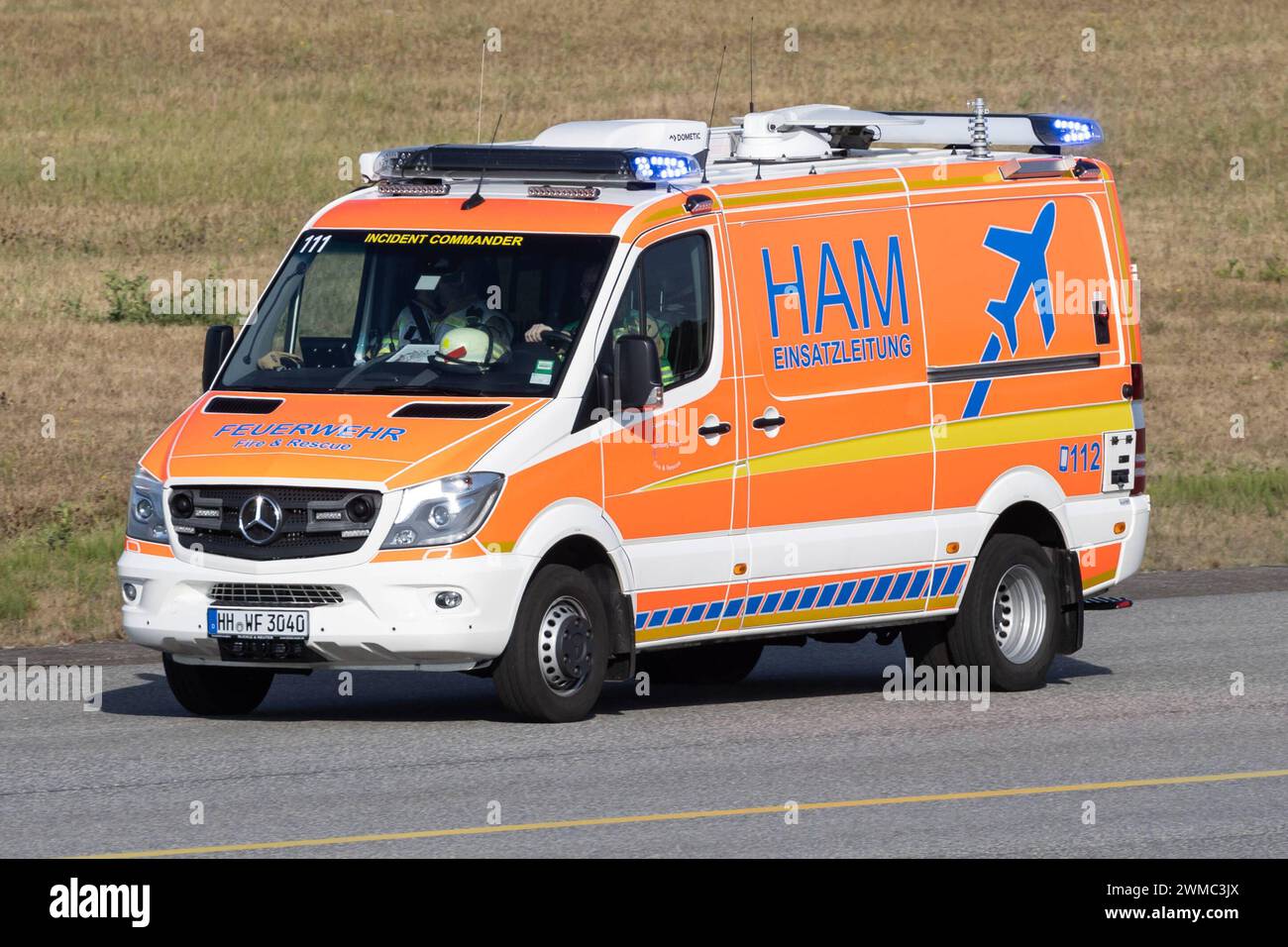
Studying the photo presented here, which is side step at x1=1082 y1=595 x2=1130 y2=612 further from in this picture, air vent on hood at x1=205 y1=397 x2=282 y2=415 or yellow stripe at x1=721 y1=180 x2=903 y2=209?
air vent on hood at x1=205 y1=397 x2=282 y2=415

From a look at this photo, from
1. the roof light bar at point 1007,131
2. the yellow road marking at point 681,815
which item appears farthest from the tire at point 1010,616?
the yellow road marking at point 681,815

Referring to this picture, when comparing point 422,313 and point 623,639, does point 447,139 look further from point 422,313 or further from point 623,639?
point 623,639

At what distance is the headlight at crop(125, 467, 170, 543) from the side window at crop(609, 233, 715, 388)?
2.28m

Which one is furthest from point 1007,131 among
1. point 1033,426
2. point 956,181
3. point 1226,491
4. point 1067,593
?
point 1226,491

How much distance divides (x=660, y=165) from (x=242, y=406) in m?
2.30

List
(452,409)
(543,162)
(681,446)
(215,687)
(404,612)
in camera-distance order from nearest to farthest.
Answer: (404,612)
(452,409)
(681,446)
(215,687)
(543,162)

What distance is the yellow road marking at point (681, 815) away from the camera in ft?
29.1

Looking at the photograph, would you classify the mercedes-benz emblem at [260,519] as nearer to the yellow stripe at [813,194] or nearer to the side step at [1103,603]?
the yellow stripe at [813,194]

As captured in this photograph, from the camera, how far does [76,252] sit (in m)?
38.4

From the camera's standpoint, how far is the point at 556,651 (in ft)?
37.9

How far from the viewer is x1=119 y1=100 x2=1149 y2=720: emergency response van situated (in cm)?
1116

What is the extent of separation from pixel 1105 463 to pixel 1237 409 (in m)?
15.8

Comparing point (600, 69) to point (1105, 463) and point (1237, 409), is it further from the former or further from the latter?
point (1105, 463)

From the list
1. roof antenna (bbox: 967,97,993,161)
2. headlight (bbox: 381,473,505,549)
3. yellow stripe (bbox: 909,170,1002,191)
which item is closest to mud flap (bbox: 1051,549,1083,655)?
yellow stripe (bbox: 909,170,1002,191)
